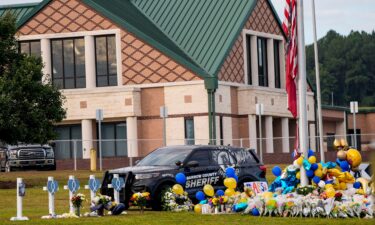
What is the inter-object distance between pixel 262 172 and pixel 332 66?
428 feet

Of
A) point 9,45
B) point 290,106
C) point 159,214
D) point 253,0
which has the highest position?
point 253,0

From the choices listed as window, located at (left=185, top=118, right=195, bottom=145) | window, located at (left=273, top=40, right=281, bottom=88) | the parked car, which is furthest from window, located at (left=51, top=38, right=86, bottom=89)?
window, located at (left=273, top=40, right=281, bottom=88)

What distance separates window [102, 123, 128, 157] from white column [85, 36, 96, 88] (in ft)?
9.17

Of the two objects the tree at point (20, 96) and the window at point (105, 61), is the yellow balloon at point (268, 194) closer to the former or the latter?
the tree at point (20, 96)

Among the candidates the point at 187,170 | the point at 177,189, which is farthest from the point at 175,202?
the point at 187,170

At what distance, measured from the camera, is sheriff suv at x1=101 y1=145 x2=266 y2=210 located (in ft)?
93.3

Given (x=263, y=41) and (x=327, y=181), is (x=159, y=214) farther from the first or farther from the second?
(x=263, y=41)

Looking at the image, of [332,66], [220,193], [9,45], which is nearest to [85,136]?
[9,45]

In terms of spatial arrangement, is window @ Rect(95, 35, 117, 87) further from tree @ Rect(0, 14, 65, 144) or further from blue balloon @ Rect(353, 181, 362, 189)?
blue balloon @ Rect(353, 181, 362, 189)

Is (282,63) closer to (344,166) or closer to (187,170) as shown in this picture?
(187,170)

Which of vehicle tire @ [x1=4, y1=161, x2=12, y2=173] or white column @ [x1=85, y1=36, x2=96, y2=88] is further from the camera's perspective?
white column @ [x1=85, y1=36, x2=96, y2=88]

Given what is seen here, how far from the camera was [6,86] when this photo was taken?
44500mm

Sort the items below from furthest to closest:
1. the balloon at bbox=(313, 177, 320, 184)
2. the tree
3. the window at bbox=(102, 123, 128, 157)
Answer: the window at bbox=(102, 123, 128, 157), the tree, the balloon at bbox=(313, 177, 320, 184)

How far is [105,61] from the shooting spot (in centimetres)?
6544
